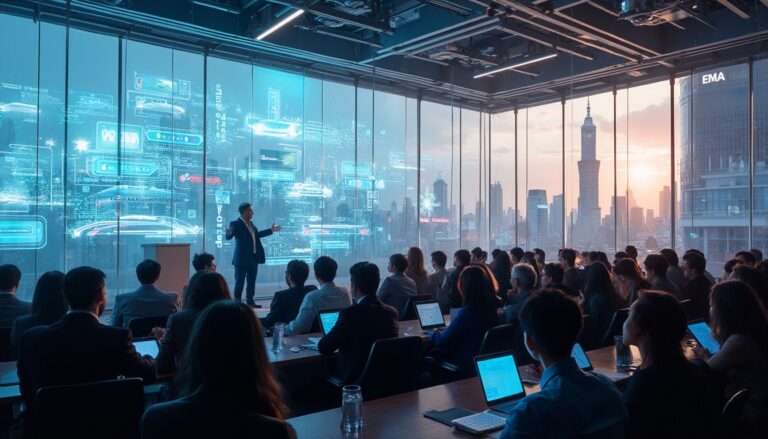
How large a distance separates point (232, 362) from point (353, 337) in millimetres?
2171

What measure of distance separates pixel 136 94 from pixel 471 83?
6.66m

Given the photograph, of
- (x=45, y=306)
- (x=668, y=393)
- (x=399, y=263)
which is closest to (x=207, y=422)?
(x=668, y=393)

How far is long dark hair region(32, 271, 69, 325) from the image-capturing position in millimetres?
3373

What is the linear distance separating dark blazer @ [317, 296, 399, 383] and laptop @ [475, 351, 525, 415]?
44.5 inches

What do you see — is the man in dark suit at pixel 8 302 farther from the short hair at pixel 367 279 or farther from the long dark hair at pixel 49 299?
the short hair at pixel 367 279

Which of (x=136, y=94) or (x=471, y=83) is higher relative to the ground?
(x=471, y=83)

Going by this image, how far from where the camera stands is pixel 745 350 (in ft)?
9.64

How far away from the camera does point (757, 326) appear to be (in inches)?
118

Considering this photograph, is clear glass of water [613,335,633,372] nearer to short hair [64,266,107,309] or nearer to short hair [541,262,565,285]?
short hair [541,262,565,285]

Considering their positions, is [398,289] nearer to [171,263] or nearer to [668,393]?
[171,263]

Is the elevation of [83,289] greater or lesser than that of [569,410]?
greater

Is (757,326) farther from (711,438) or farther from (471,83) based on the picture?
(471,83)

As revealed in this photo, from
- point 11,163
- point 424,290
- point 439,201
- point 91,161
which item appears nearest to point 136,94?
point 91,161

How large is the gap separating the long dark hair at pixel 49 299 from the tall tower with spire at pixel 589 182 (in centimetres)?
1046
